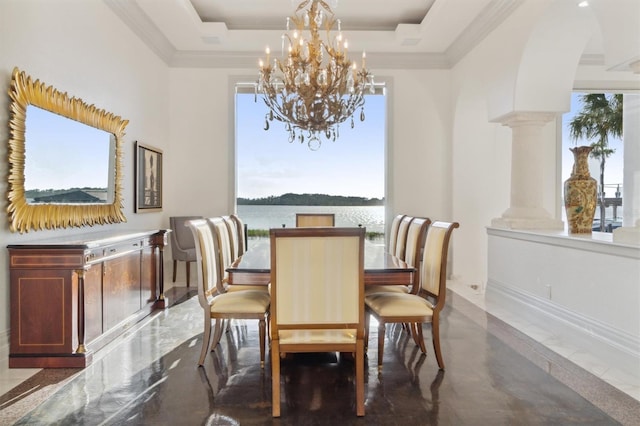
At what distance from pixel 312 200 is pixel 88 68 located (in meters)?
4.15

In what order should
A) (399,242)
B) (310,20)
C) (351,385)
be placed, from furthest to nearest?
1. (399,242)
2. (310,20)
3. (351,385)

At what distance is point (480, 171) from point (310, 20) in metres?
3.61

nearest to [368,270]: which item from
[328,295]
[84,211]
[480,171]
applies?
[328,295]

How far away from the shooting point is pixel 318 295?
7.07 feet

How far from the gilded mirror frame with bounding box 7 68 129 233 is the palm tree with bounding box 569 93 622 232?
6.87m

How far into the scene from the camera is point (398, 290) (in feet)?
11.0

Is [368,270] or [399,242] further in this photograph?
[399,242]

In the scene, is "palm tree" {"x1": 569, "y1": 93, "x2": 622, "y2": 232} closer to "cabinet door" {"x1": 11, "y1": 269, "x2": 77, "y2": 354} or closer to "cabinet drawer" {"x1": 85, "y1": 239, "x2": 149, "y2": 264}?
"cabinet drawer" {"x1": 85, "y1": 239, "x2": 149, "y2": 264}

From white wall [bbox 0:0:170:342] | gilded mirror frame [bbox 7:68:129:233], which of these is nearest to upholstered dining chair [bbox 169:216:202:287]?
white wall [bbox 0:0:170:342]

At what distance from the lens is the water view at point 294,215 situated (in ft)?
21.9

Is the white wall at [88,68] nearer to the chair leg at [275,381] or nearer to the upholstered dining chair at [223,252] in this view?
the upholstered dining chair at [223,252]

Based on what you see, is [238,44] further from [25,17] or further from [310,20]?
[25,17]

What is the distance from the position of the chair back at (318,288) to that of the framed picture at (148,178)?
345 cm

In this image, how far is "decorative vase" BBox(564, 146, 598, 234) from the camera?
11.8 ft
